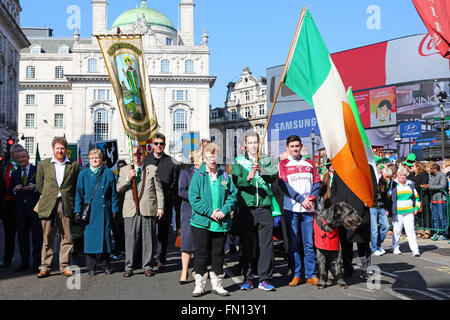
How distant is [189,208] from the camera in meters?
7.55

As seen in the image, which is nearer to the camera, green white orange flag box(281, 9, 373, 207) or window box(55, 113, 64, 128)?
green white orange flag box(281, 9, 373, 207)

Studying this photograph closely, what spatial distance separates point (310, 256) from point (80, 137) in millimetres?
68013

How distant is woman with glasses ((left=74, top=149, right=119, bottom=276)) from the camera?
7766mm

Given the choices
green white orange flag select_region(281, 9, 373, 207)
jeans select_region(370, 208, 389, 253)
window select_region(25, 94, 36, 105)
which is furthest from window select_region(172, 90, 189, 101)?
green white orange flag select_region(281, 9, 373, 207)

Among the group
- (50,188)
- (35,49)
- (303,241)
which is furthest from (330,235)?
(35,49)

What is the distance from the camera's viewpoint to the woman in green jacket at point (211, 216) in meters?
6.33

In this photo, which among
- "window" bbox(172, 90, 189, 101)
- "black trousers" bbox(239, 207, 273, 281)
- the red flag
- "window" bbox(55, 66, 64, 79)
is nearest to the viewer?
"black trousers" bbox(239, 207, 273, 281)

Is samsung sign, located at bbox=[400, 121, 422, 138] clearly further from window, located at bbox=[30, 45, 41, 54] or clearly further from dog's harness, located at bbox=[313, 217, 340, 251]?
window, located at bbox=[30, 45, 41, 54]

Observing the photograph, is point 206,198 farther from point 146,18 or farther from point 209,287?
point 146,18

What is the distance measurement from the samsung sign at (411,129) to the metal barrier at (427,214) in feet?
86.7

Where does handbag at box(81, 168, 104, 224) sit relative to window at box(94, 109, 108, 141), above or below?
below

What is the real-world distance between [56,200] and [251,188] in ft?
10.8

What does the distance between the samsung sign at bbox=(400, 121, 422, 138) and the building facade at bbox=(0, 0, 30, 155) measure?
33138 mm
